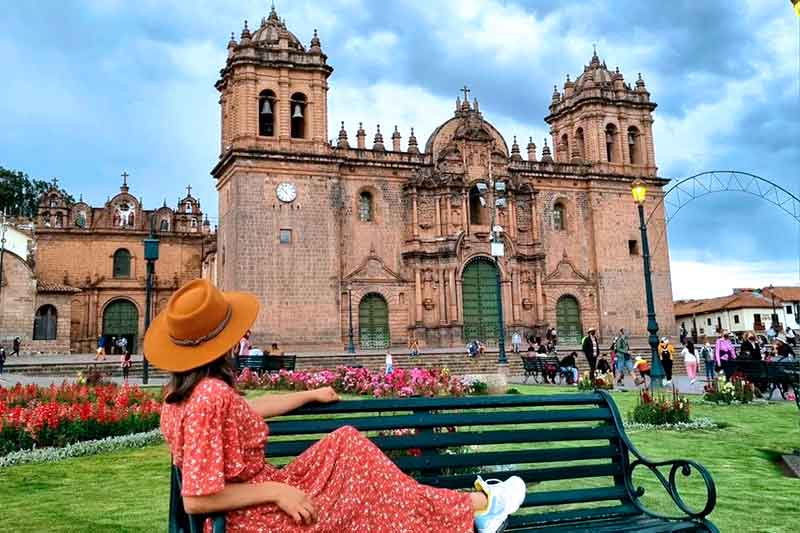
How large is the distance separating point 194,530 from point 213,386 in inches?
22.6

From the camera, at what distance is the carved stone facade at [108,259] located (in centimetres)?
3894

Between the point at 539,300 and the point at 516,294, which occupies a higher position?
the point at 516,294

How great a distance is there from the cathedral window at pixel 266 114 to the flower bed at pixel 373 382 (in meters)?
15.8

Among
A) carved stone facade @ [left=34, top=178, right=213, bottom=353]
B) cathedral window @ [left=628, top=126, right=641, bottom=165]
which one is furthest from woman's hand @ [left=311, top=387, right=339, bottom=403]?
carved stone facade @ [left=34, top=178, right=213, bottom=353]

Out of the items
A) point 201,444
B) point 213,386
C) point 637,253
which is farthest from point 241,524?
point 637,253

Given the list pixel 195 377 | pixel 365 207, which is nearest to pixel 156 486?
pixel 195 377

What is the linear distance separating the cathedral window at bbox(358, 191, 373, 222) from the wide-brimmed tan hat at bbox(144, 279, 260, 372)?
91.1 ft

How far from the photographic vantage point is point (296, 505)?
A: 262 cm

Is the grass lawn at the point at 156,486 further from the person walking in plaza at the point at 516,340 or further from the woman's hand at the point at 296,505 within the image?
the person walking in plaza at the point at 516,340

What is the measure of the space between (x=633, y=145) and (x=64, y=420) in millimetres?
33830

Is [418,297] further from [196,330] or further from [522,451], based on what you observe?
[196,330]

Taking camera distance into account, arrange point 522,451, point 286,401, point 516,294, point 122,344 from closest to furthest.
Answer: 1. point 286,401
2. point 522,451
3. point 516,294
4. point 122,344

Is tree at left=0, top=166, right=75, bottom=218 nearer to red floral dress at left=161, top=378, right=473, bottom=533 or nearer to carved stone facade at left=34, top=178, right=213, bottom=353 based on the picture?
carved stone facade at left=34, top=178, right=213, bottom=353

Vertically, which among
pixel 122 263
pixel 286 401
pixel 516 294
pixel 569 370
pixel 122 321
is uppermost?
pixel 122 263
